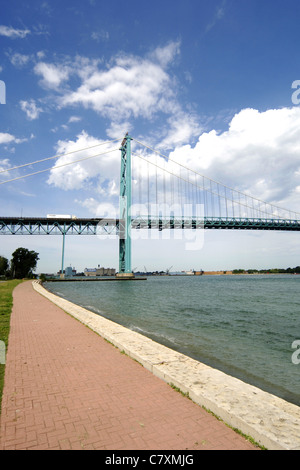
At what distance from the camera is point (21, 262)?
232 ft

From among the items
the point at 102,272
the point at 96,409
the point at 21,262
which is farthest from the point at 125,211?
the point at 102,272

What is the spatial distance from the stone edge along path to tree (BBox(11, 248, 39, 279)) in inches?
2856

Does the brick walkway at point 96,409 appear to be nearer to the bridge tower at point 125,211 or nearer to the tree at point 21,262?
the bridge tower at point 125,211

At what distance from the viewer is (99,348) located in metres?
6.03

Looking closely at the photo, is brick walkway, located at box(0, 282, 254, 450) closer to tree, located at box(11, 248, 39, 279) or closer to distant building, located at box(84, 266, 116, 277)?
tree, located at box(11, 248, 39, 279)

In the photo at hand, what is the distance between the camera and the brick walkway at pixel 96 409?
267cm

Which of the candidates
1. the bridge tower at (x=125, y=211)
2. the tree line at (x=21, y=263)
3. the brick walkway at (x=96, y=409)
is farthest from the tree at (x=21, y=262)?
the brick walkway at (x=96, y=409)

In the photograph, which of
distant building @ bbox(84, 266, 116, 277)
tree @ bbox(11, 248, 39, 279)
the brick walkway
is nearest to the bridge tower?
tree @ bbox(11, 248, 39, 279)

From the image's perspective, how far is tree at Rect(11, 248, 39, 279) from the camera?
69.6 metres

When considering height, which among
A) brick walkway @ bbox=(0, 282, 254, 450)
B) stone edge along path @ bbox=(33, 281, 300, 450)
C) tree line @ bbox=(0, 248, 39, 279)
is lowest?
brick walkway @ bbox=(0, 282, 254, 450)

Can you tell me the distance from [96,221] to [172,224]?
66.0 ft

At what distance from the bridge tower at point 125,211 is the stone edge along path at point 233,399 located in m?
46.3
